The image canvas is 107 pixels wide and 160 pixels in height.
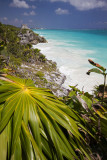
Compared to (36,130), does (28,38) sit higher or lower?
higher

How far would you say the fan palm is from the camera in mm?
785

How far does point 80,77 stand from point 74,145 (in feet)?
35.8

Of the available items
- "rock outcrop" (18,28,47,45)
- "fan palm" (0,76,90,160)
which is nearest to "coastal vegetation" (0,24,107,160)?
"fan palm" (0,76,90,160)

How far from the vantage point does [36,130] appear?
2.84 feet

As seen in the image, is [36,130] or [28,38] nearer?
[36,130]

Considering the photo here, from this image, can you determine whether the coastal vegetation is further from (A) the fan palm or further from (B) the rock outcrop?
(B) the rock outcrop

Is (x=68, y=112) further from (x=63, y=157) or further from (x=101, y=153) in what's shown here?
(x=101, y=153)

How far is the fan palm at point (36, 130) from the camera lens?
0.78m

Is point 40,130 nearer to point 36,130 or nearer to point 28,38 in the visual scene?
point 36,130

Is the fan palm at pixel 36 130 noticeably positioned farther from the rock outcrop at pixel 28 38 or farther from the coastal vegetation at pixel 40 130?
the rock outcrop at pixel 28 38

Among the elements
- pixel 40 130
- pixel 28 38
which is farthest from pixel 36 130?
pixel 28 38

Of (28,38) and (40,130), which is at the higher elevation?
(28,38)

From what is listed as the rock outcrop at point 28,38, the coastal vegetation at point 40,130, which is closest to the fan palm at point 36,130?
the coastal vegetation at point 40,130

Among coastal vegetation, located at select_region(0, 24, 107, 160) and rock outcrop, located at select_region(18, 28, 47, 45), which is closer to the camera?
coastal vegetation, located at select_region(0, 24, 107, 160)
